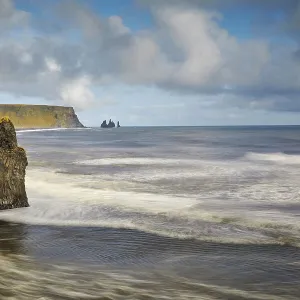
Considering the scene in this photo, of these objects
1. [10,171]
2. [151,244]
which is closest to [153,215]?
[151,244]

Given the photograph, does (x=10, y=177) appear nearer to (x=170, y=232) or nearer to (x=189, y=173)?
(x=170, y=232)

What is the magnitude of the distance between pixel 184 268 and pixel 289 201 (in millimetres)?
8987

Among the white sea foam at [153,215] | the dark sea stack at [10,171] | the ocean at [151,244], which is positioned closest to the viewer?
the ocean at [151,244]

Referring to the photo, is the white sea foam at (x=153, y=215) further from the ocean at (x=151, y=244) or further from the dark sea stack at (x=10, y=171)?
the dark sea stack at (x=10, y=171)

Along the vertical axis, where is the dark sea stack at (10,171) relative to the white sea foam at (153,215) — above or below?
above

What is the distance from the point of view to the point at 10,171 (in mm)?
13164

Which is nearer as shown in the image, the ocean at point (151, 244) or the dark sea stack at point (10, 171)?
the ocean at point (151, 244)

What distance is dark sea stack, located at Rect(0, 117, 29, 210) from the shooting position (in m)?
13.1

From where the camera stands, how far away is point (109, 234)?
34.9 ft

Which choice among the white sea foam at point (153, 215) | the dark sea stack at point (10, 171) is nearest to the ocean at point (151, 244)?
the white sea foam at point (153, 215)

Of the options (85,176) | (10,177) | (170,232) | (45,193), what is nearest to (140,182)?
(85,176)

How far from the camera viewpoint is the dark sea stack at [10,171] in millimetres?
13131

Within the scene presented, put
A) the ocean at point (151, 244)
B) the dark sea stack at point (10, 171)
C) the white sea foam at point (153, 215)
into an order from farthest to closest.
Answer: the dark sea stack at point (10, 171) → the white sea foam at point (153, 215) → the ocean at point (151, 244)

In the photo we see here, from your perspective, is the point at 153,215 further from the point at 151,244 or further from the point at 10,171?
the point at 10,171
